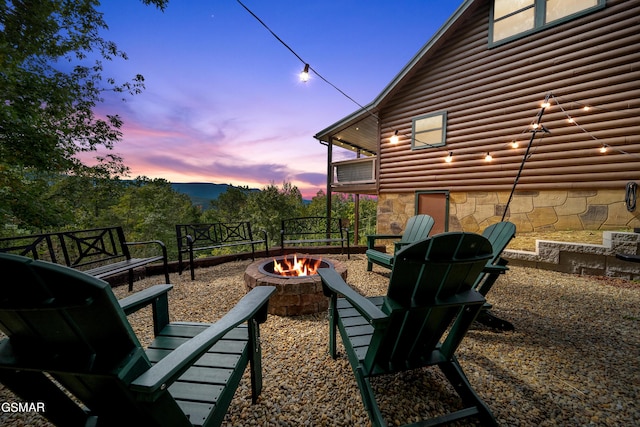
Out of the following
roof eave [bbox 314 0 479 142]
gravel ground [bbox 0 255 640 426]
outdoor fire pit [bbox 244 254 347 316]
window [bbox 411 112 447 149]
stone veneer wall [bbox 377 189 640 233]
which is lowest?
gravel ground [bbox 0 255 640 426]

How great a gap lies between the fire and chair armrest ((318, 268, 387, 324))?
156cm

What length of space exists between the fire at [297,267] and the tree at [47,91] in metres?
4.89

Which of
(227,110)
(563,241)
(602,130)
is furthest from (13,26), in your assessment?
(602,130)

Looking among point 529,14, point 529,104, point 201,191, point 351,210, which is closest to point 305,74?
point 529,104

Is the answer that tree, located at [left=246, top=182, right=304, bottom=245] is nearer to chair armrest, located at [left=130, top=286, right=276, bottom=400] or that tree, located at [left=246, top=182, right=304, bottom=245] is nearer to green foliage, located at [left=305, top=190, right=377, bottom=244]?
green foliage, located at [left=305, top=190, right=377, bottom=244]

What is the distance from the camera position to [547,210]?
16.8 feet

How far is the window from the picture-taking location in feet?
21.7

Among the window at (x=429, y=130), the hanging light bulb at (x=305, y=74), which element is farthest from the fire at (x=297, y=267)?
the window at (x=429, y=130)

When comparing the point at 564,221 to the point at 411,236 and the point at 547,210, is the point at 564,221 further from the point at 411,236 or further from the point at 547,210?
the point at 411,236

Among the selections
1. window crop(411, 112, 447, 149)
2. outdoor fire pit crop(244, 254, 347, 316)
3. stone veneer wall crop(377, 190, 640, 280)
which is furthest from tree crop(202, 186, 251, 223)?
outdoor fire pit crop(244, 254, 347, 316)

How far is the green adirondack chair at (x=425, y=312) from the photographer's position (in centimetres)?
122

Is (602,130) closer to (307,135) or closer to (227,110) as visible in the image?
(307,135)

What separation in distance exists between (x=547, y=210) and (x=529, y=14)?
4.40 meters

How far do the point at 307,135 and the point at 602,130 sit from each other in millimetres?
7496
